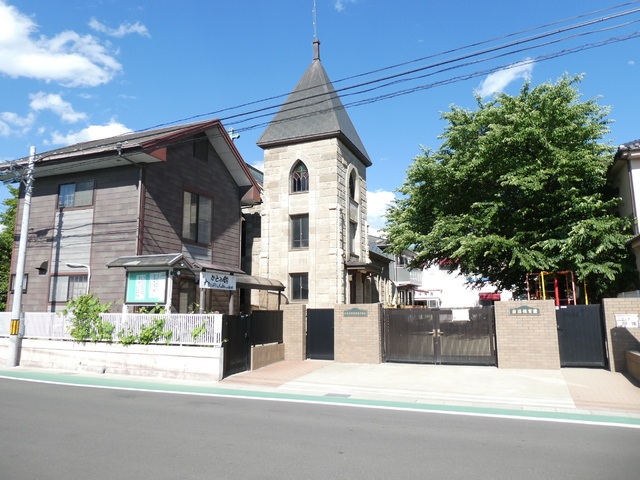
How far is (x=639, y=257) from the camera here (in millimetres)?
18266

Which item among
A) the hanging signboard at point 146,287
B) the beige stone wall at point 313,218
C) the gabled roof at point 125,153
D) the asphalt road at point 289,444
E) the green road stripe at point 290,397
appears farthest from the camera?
the beige stone wall at point 313,218

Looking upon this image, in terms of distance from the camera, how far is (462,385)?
40.8 ft

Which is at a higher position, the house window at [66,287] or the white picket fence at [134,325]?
the house window at [66,287]

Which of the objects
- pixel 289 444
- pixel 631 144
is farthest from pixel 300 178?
pixel 289 444

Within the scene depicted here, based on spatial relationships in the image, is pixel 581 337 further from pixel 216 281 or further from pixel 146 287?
pixel 146 287

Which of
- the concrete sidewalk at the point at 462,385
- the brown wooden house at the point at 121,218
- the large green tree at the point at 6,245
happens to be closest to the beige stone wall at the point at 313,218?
the brown wooden house at the point at 121,218

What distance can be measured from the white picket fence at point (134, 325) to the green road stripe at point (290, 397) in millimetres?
1519

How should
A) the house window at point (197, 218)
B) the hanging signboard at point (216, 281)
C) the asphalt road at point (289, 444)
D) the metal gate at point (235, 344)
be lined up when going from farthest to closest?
1. the house window at point (197, 218)
2. the hanging signboard at point (216, 281)
3. the metal gate at point (235, 344)
4. the asphalt road at point (289, 444)

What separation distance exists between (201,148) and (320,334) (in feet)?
34.0

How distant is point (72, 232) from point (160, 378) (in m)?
8.57

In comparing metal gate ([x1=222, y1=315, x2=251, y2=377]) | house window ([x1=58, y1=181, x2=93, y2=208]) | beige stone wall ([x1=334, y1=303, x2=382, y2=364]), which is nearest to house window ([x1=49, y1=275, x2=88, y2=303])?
house window ([x1=58, y1=181, x2=93, y2=208])

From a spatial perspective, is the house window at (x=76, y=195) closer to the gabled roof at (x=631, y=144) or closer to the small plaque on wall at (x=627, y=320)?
the small plaque on wall at (x=627, y=320)

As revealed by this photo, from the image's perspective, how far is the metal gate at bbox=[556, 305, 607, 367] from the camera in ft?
46.9

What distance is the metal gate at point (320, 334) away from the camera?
56.8 feet
